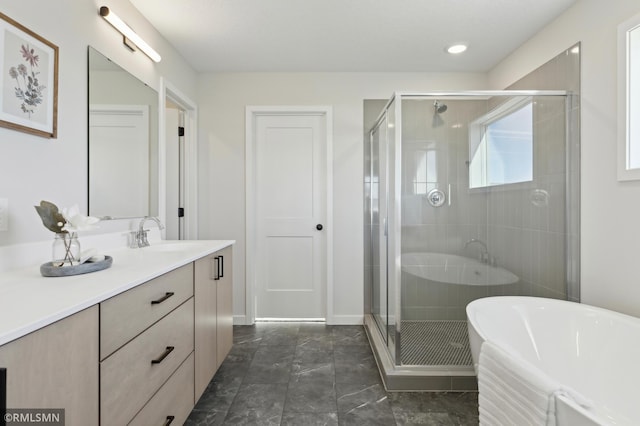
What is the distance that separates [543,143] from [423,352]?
5.37 feet

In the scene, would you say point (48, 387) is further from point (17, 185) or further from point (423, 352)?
point (423, 352)

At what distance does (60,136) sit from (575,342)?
2.75m

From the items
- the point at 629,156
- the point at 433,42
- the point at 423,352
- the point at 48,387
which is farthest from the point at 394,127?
the point at 48,387

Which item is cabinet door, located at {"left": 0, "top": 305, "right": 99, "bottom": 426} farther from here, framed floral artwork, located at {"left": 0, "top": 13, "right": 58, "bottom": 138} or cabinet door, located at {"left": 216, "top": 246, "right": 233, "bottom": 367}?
cabinet door, located at {"left": 216, "top": 246, "right": 233, "bottom": 367}

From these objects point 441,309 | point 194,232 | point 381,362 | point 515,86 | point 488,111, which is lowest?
point 381,362

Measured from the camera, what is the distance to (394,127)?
79.4 inches

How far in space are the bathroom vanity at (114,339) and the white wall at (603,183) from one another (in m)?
2.33

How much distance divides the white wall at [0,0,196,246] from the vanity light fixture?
36mm

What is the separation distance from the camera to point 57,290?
0.94m

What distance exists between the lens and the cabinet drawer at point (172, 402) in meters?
1.15

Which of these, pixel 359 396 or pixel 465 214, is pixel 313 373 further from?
pixel 465 214

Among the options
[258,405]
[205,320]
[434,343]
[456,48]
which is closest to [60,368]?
[205,320]

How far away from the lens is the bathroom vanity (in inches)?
28.2

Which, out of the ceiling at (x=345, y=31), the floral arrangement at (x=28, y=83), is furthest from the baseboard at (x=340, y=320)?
the ceiling at (x=345, y=31)
